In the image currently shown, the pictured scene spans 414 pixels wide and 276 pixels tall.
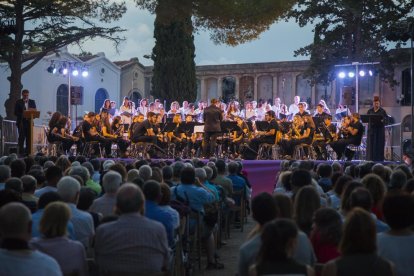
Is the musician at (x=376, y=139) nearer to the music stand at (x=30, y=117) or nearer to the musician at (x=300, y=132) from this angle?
the musician at (x=300, y=132)

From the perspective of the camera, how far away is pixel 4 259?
14.7ft

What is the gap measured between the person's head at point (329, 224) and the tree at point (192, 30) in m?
28.6

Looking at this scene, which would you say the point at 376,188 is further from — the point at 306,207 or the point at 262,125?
the point at 262,125

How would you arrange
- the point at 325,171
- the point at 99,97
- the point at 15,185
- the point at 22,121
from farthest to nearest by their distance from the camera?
1. the point at 99,97
2. the point at 22,121
3. the point at 325,171
4. the point at 15,185

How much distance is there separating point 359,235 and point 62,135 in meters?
18.3

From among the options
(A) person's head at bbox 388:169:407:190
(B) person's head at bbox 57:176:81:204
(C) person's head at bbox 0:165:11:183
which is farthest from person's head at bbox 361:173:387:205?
(C) person's head at bbox 0:165:11:183

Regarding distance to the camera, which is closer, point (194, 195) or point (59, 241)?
point (59, 241)

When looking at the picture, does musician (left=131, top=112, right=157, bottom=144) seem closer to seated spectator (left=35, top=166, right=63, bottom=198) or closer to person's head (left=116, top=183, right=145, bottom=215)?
seated spectator (left=35, top=166, right=63, bottom=198)

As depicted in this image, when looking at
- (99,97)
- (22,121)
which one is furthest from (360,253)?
(99,97)

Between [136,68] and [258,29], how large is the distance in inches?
684

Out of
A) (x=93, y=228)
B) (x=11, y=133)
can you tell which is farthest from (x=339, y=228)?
(x=11, y=133)

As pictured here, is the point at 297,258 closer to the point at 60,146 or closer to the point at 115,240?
the point at 115,240

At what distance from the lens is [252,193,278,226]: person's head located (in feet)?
17.8

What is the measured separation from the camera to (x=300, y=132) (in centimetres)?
2069
